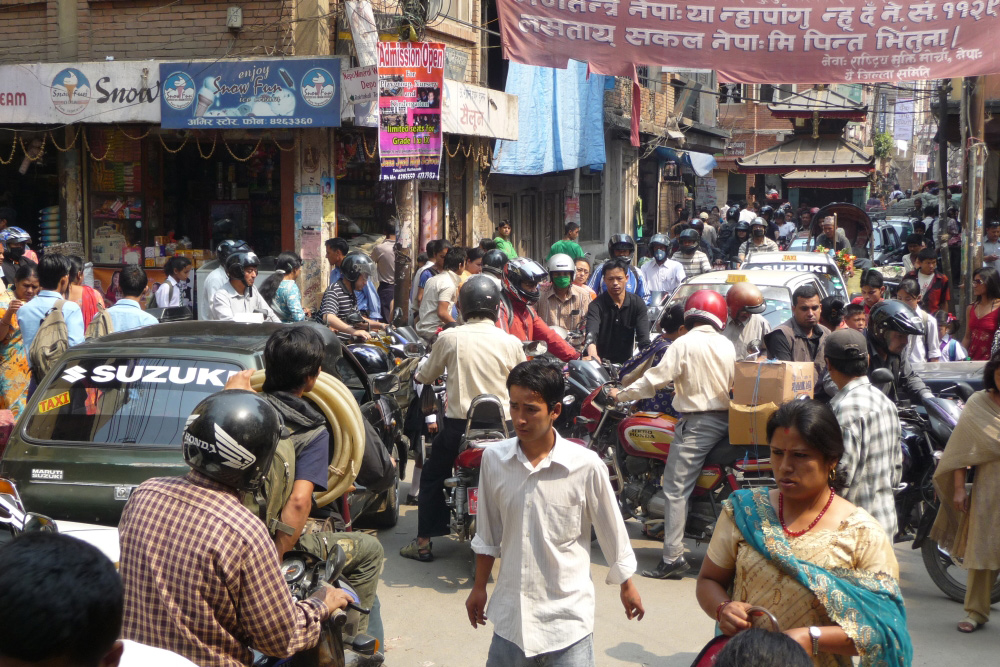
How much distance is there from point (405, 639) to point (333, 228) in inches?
364

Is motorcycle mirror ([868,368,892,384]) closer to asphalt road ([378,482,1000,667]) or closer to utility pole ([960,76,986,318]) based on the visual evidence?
asphalt road ([378,482,1000,667])

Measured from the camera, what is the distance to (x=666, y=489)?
21.7 ft

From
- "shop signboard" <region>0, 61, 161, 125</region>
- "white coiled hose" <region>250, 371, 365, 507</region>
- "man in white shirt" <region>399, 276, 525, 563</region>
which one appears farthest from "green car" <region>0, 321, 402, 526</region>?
"shop signboard" <region>0, 61, 161, 125</region>

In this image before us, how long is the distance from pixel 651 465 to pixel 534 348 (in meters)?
1.13

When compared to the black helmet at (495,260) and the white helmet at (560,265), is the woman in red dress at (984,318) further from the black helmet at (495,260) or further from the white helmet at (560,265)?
the black helmet at (495,260)

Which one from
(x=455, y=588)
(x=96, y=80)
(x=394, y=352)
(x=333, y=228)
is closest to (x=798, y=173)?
(x=333, y=228)

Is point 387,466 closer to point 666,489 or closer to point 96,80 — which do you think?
point 666,489

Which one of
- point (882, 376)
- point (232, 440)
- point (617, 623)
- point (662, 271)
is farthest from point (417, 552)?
point (662, 271)

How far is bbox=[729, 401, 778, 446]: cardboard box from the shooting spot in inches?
238

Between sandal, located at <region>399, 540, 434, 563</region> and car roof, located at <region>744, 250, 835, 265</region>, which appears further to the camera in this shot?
car roof, located at <region>744, 250, 835, 265</region>

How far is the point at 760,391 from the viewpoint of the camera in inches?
236

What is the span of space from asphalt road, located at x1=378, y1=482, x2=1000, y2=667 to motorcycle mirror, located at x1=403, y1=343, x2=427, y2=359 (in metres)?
1.74

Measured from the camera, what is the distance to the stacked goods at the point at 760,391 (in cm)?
594

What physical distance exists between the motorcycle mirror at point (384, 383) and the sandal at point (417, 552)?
1073 millimetres
